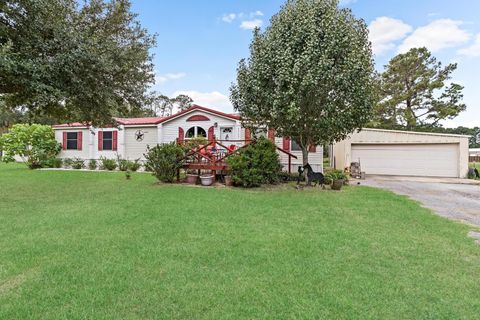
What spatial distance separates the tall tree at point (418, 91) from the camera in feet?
78.5

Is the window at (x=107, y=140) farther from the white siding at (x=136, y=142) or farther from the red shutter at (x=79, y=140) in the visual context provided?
the red shutter at (x=79, y=140)

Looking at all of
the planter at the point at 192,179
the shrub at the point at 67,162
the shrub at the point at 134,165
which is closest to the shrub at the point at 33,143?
the shrub at the point at 67,162

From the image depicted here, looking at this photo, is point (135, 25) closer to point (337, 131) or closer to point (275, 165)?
point (275, 165)

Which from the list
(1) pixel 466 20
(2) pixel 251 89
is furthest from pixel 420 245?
(1) pixel 466 20

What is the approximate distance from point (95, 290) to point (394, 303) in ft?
9.37

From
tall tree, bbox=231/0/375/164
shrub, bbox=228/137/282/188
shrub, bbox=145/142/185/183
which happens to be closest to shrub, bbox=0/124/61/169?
shrub, bbox=145/142/185/183

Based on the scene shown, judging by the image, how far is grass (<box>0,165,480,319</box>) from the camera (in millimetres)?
2594

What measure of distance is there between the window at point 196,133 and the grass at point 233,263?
8127 mm

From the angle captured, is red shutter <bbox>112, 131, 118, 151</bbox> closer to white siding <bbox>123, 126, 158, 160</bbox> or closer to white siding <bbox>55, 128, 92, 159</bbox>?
white siding <bbox>123, 126, 158, 160</bbox>

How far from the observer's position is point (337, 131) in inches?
389

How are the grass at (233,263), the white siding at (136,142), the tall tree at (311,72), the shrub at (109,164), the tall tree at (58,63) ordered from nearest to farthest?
the grass at (233,263) < the tall tree at (58,63) < the tall tree at (311,72) < the white siding at (136,142) < the shrub at (109,164)

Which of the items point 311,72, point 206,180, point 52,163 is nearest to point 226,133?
point 206,180

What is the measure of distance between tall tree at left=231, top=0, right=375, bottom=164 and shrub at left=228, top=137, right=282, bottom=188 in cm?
95

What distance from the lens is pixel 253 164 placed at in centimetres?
1009
